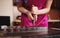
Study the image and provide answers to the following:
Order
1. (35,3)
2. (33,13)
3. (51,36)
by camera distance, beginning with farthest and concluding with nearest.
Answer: (35,3)
(33,13)
(51,36)

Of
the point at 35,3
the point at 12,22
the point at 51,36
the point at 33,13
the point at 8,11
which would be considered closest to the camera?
the point at 51,36

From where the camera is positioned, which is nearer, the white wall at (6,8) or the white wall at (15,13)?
the white wall at (15,13)

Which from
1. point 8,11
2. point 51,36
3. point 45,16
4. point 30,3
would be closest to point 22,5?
point 30,3

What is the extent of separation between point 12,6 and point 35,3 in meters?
2.04

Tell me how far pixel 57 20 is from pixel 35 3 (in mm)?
1982

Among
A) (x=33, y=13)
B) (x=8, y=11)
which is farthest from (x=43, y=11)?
(x=8, y=11)

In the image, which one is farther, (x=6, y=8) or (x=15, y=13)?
(x=6, y=8)

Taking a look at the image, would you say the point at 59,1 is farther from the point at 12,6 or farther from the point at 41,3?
the point at 41,3

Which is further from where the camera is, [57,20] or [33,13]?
[57,20]

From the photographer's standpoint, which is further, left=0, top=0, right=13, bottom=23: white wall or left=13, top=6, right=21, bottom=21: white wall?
left=0, top=0, right=13, bottom=23: white wall

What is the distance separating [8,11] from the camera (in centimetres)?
302

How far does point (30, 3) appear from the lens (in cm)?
95

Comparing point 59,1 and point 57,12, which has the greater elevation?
point 59,1

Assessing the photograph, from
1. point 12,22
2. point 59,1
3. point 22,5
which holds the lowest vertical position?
point 12,22
